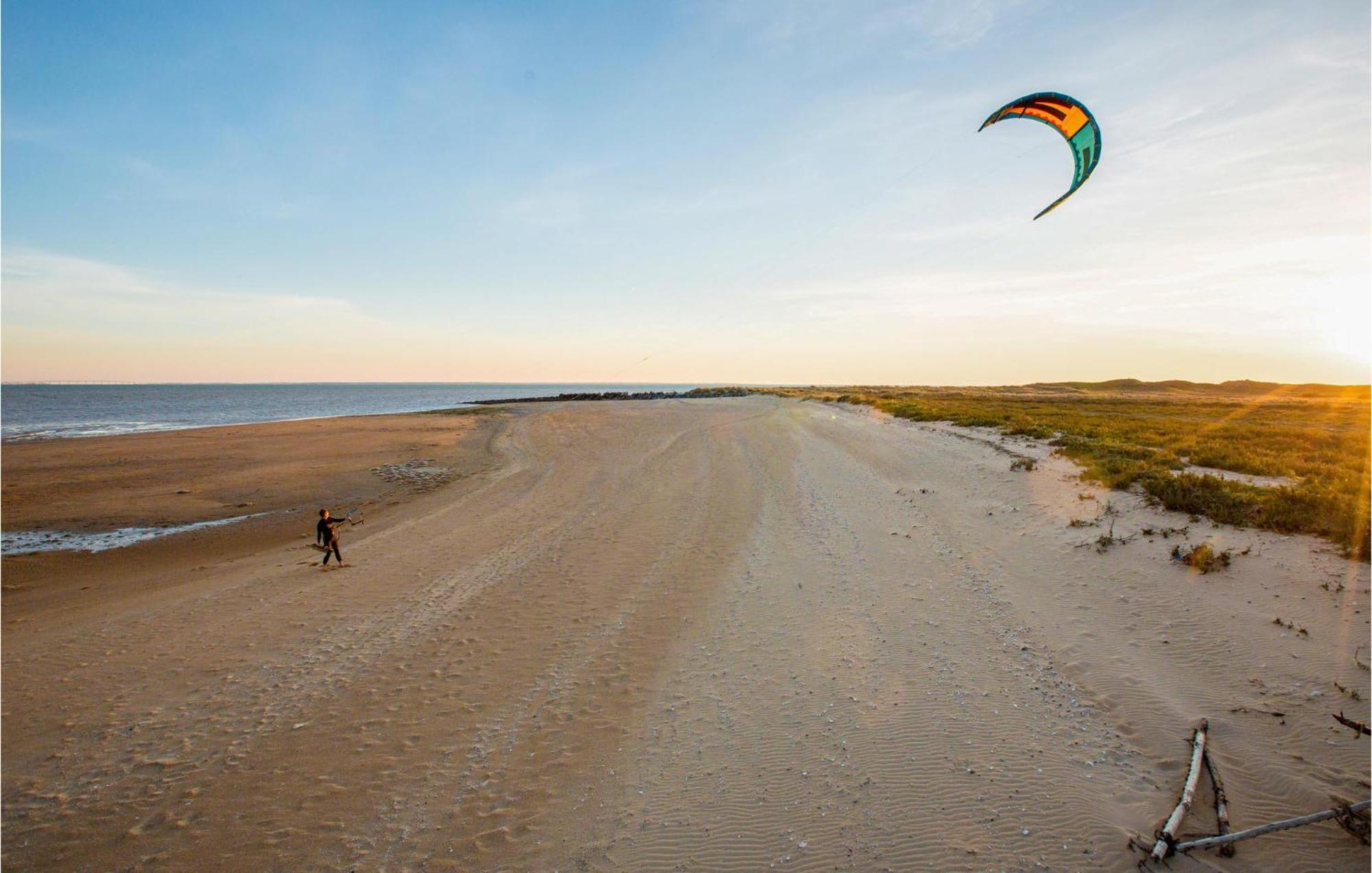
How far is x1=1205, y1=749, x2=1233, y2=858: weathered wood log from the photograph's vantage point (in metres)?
4.49

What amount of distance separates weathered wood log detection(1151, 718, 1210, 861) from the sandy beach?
0.41 feet

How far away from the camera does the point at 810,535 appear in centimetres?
1365

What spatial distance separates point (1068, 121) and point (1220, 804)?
13808mm

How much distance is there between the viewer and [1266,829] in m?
4.31

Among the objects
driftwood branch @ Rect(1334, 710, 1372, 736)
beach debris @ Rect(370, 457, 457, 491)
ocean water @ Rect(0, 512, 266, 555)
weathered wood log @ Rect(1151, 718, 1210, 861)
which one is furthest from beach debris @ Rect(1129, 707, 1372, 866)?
beach debris @ Rect(370, 457, 457, 491)

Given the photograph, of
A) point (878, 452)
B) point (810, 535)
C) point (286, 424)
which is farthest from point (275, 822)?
point (286, 424)

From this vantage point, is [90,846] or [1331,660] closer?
[90,846]

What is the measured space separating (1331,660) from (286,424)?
58.2 metres

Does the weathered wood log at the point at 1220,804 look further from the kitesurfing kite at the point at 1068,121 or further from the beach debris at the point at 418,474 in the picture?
the beach debris at the point at 418,474

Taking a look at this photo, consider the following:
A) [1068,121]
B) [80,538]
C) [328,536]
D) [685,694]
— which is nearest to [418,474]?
[80,538]

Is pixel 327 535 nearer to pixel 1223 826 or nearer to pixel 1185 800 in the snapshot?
pixel 1185 800

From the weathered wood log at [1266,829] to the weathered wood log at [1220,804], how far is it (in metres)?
0.05

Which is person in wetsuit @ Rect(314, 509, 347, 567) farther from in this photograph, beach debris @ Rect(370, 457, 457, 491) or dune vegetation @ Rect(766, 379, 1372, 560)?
dune vegetation @ Rect(766, 379, 1372, 560)

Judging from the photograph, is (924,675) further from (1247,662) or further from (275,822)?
(275,822)
